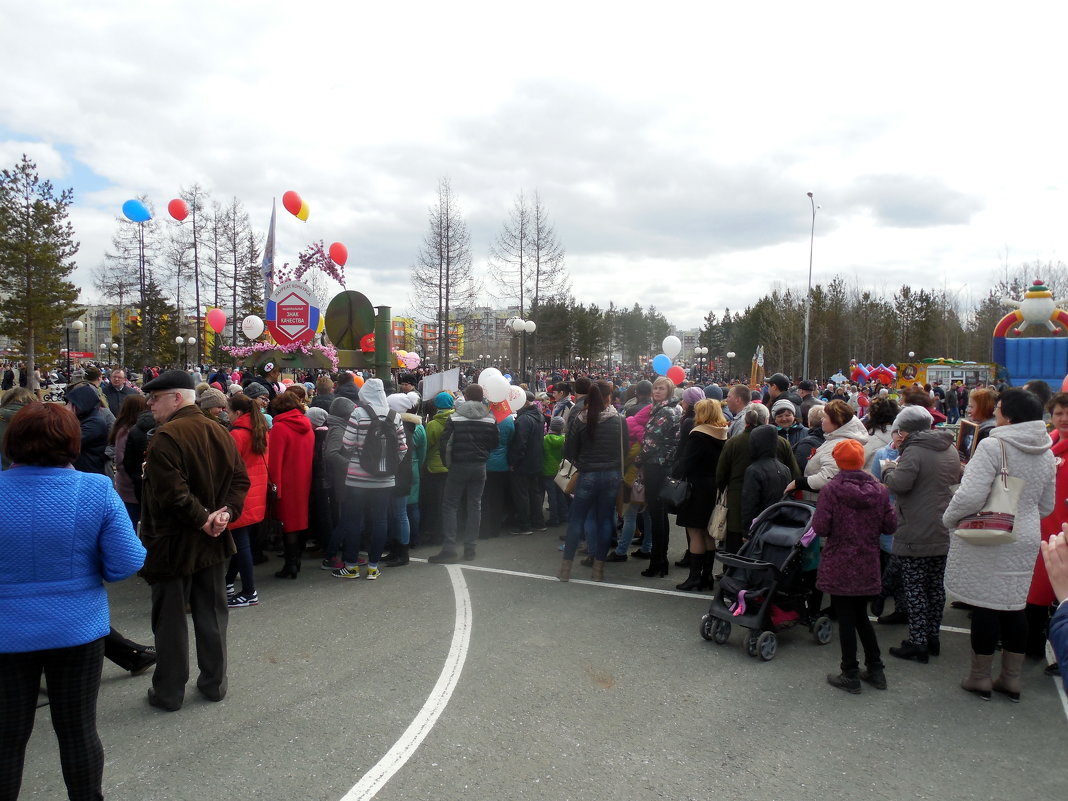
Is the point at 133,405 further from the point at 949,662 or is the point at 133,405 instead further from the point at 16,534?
the point at 949,662

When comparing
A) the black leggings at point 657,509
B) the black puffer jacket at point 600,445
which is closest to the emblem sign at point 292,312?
the black puffer jacket at point 600,445

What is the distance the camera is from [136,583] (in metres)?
6.64

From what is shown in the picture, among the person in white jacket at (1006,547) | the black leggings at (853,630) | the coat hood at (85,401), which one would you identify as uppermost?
the coat hood at (85,401)

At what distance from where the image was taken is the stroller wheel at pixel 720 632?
17.2 feet

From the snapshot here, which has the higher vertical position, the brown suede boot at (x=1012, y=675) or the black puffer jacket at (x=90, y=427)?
the black puffer jacket at (x=90, y=427)

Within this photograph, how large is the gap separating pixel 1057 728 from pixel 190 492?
523 cm

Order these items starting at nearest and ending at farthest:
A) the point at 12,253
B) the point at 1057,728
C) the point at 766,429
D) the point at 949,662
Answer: the point at 1057,728 < the point at 949,662 < the point at 766,429 < the point at 12,253

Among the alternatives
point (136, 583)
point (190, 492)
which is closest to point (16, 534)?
point (190, 492)

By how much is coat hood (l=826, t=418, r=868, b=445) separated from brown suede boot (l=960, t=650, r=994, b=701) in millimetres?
2010

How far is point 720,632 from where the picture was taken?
207 inches

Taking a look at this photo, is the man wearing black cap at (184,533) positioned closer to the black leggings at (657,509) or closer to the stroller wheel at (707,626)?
the stroller wheel at (707,626)

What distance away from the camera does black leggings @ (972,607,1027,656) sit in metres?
4.30

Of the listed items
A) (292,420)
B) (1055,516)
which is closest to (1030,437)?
(1055,516)

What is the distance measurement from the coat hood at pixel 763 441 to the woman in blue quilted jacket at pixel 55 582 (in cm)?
483
